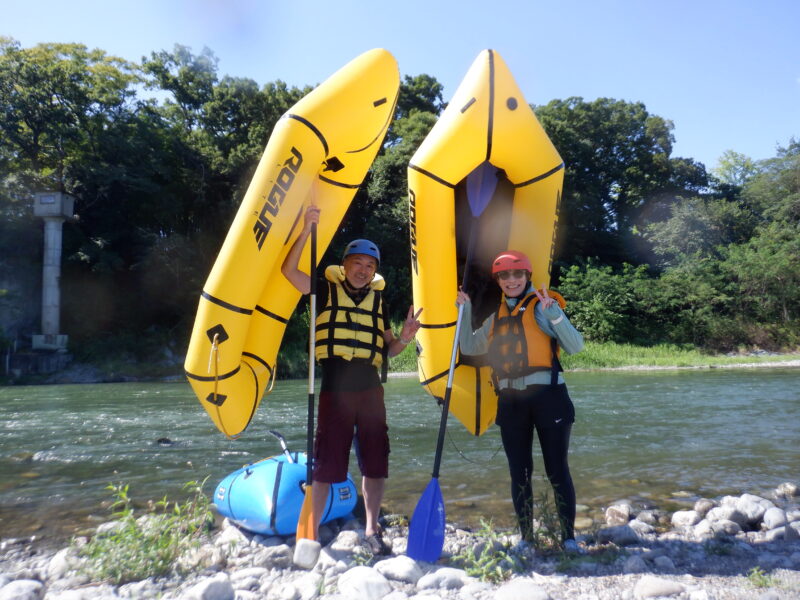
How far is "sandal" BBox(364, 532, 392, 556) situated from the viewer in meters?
2.48

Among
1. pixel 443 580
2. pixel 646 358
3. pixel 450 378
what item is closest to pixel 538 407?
pixel 450 378

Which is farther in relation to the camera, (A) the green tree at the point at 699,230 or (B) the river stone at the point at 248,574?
(A) the green tree at the point at 699,230

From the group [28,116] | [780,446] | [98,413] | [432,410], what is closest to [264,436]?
[432,410]

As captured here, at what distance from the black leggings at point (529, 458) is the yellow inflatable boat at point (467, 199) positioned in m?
0.81

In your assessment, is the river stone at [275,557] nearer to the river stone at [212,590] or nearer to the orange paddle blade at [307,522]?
the orange paddle blade at [307,522]

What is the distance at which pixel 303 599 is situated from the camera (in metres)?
1.98

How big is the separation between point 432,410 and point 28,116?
59.1 feet

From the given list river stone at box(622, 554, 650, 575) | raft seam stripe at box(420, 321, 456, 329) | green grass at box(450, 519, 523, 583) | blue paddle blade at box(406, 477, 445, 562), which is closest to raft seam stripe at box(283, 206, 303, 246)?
raft seam stripe at box(420, 321, 456, 329)

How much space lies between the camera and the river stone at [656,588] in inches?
72.9

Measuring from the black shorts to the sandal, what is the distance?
2.49 ft

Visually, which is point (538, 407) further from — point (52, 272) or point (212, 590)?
point (52, 272)

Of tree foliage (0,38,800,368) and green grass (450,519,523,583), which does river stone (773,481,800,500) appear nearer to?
green grass (450,519,523,583)

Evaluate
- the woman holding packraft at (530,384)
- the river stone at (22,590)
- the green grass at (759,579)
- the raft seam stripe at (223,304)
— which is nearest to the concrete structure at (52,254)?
the raft seam stripe at (223,304)

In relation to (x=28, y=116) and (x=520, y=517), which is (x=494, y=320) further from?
(x=28, y=116)
